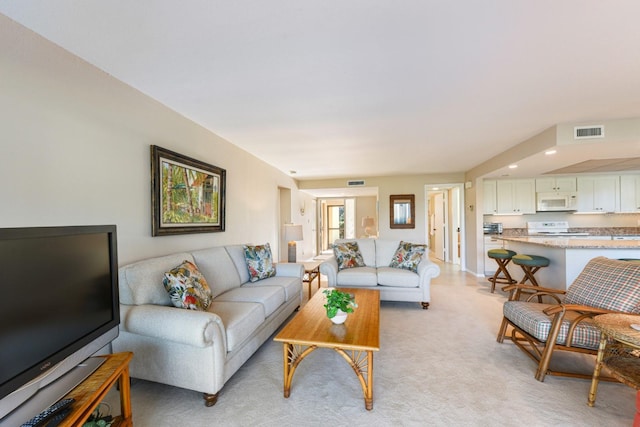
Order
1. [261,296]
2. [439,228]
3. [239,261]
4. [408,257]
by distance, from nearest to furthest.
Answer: [261,296], [239,261], [408,257], [439,228]

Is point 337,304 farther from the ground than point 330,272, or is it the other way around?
point 337,304

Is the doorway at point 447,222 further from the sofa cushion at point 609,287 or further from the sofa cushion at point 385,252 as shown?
the sofa cushion at point 609,287

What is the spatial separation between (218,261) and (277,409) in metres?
1.55

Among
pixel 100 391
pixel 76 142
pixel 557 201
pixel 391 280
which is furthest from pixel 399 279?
pixel 557 201

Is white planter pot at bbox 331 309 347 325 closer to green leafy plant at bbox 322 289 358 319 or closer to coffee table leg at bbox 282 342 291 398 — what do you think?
green leafy plant at bbox 322 289 358 319

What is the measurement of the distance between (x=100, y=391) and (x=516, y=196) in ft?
22.1

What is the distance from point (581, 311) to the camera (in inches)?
73.7

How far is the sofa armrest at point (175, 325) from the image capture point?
61.8 inches

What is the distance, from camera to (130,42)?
1.58 meters

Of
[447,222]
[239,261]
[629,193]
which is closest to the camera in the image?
[239,261]

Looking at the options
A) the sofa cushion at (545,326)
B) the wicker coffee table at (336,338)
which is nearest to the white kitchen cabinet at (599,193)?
the sofa cushion at (545,326)

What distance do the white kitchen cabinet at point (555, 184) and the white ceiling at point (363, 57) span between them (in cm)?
292

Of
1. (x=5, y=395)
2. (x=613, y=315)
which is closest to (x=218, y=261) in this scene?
(x=5, y=395)

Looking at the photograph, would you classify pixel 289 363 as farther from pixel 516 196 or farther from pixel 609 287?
pixel 516 196
